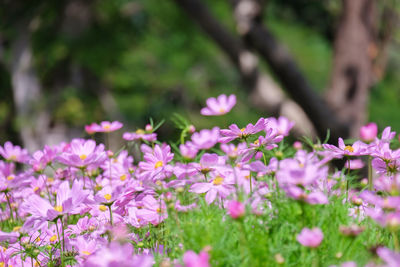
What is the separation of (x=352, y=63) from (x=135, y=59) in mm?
5250

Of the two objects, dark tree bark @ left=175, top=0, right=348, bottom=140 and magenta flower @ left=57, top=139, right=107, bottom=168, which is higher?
magenta flower @ left=57, top=139, right=107, bottom=168

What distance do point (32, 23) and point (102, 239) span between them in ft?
27.2

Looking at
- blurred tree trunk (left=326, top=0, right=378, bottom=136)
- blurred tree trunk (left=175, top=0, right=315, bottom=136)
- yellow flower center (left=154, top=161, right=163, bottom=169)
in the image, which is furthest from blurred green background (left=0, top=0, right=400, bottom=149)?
yellow flower center (left=154, top=161, right=163, bottom=169)

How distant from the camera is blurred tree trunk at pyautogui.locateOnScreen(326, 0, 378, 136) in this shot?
17.9ft

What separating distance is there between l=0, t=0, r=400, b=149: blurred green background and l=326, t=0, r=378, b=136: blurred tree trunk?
194 cm

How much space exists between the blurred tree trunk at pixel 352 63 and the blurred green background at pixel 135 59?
1.94 metres

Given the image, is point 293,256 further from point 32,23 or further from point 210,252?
point 32,23

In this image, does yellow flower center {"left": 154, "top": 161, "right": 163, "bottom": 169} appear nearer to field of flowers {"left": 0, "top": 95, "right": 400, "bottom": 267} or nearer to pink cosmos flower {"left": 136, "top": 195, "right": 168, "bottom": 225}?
field of flowers {"left": 0, "top": 95, "right": 400, "bottom": 267}

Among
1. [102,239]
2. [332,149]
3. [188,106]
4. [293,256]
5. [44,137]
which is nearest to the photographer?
[293,256]

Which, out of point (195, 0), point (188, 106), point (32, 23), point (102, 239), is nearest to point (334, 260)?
point (102, 239)

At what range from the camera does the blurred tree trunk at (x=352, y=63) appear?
5457 mm

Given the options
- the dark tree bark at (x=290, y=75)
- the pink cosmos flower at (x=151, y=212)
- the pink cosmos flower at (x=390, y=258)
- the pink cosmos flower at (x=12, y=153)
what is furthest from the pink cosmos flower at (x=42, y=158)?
the dark tree bark at (x=290, y=75)

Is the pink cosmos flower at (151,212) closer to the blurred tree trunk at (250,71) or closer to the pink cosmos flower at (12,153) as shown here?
the pink cosmos flower at (12,153)

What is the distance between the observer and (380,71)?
9.27 metres
